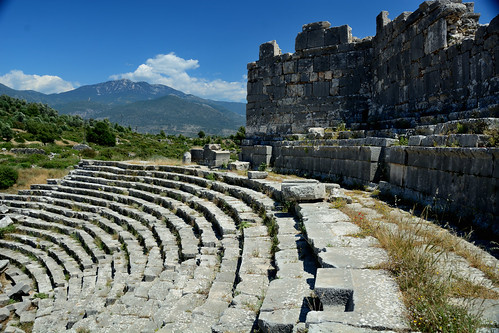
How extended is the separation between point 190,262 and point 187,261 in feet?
0.30

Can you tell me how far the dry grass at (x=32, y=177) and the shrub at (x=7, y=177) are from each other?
0.79 feet

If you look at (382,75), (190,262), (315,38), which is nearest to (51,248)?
(190,262)

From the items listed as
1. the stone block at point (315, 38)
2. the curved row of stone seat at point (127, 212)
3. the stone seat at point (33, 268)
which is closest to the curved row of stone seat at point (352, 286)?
the curved row of stone seat at point (127, 212)

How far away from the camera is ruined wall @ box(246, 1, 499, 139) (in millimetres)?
7846

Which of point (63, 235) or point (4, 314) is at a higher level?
point (63, 235)

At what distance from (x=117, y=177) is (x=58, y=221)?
10.3 feet

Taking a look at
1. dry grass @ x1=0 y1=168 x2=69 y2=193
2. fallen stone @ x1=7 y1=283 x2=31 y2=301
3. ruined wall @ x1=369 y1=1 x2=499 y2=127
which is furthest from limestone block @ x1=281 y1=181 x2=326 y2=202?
dry grass @ x1=0 y1=168 x2=69 y2=193

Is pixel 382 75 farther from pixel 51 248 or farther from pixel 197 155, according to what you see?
pixel 51 248

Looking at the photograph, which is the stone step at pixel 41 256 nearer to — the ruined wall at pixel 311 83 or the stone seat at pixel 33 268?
the stone seat at pixel 33 268

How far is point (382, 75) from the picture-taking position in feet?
38.3

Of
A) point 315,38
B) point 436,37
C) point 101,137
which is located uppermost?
point 315,38

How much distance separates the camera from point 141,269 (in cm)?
714

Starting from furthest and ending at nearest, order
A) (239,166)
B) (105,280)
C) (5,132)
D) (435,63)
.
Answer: (5,132) < (239,166) < (435,63) < (105,280)

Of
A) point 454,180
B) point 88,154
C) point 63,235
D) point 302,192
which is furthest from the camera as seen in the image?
point 88,154
